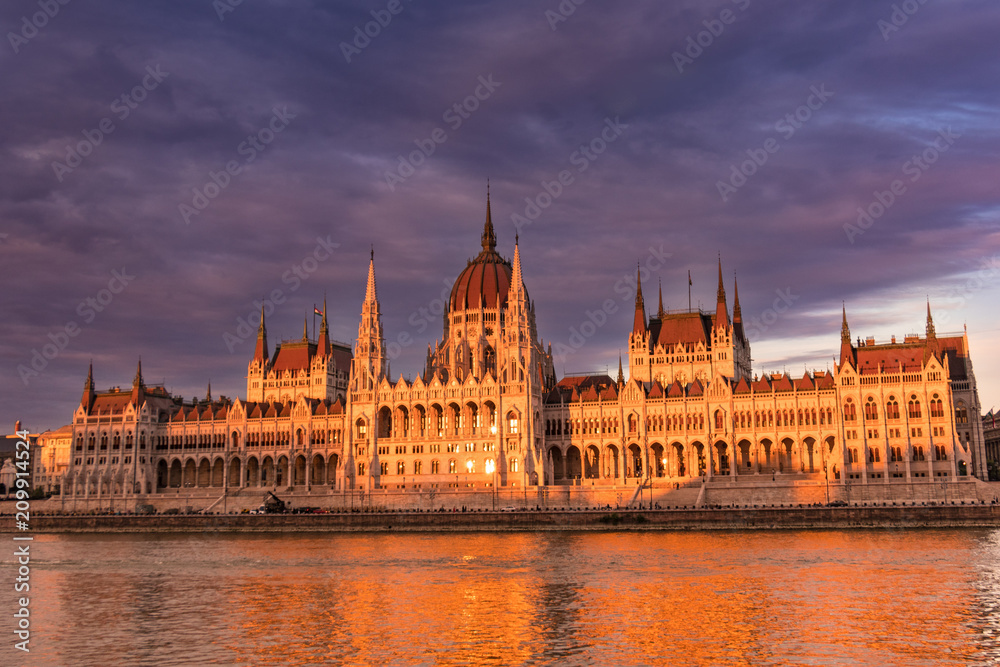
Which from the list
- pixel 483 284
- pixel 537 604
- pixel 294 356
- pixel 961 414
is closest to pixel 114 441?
pixel 294 356

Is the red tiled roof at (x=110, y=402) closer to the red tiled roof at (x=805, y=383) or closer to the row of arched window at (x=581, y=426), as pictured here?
the row of arched window at (x=581, y=426)

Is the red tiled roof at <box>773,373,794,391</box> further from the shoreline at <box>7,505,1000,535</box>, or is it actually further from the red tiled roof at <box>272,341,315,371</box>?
the red tiled roof at <box>272,341,315,371</box>

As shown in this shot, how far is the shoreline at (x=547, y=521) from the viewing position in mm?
84250

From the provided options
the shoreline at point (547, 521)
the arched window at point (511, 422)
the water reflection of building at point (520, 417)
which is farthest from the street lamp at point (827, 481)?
the arched window at point (511, 422)

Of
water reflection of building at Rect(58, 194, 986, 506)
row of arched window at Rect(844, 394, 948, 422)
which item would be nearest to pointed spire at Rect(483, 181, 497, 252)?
water reflection of building at Rect(58, 194, 986, 506)

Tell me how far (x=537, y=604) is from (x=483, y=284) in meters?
94.9

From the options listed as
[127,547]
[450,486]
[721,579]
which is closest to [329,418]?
[450,486]

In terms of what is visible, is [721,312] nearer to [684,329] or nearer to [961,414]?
[684,329]

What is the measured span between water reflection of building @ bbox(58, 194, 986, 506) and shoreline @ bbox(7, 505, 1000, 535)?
1270cm

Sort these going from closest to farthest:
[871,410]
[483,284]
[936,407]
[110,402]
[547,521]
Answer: [547,521], [936,407], [871,410], [483,284], [110,402]

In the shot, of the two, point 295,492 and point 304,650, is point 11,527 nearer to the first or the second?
point 295,492

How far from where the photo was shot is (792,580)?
51.4 m

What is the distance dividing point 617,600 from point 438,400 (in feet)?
250

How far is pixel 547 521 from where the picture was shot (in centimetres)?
9388
